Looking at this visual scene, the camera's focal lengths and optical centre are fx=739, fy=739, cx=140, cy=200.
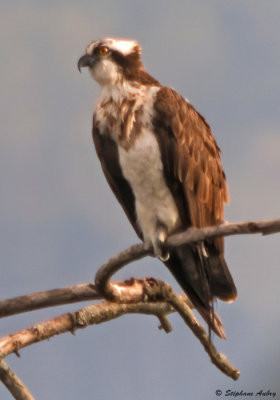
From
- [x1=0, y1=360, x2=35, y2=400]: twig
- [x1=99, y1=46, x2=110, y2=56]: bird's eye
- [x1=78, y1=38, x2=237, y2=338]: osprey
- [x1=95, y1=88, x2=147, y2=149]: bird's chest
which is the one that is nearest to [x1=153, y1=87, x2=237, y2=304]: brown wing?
[x1=78, y1=38, x2=237, y2=338]: osprey

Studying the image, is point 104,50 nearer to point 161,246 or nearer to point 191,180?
point 191,180

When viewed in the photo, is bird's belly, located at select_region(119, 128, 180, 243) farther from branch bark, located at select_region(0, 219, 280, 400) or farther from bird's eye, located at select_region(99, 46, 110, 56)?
bird's eye, located at select_region(99, 46, 110, 56)

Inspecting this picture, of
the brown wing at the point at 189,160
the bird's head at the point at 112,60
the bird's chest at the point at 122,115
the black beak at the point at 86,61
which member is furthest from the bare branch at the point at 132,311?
the black beak at the point at 86,61

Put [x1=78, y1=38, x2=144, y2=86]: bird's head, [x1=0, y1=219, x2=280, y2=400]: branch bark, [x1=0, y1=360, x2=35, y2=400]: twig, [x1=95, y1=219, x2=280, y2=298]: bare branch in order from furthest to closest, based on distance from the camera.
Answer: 1. [x1=78, y1=38, x2=144, y2=86]: bird's head
2. [x1=0, y1=360, x2=35, y2=400]: twig
3. [x1=0, y1=219, x2=280, y2=400]: branch bark
4. [x1=95, y1=219, x2=280, y2=298]: bare branch

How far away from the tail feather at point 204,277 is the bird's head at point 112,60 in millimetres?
1710

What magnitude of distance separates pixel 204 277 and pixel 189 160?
3.46 ft

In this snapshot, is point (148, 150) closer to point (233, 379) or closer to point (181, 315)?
point (181, 315)

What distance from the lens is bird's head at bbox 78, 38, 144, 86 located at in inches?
273

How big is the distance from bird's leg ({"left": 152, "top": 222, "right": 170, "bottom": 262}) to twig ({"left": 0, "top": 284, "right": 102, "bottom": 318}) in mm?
898

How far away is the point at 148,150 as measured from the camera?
6391 millimetres

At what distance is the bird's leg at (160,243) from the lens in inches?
251

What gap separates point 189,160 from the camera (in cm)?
664

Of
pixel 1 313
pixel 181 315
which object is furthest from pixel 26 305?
pixel 181 315

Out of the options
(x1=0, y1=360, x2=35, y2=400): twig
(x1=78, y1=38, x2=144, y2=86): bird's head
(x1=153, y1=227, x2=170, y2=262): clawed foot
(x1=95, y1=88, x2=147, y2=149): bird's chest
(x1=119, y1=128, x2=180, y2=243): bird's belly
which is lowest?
(x1=0, y1=360, x2=35, y2=400): twig
